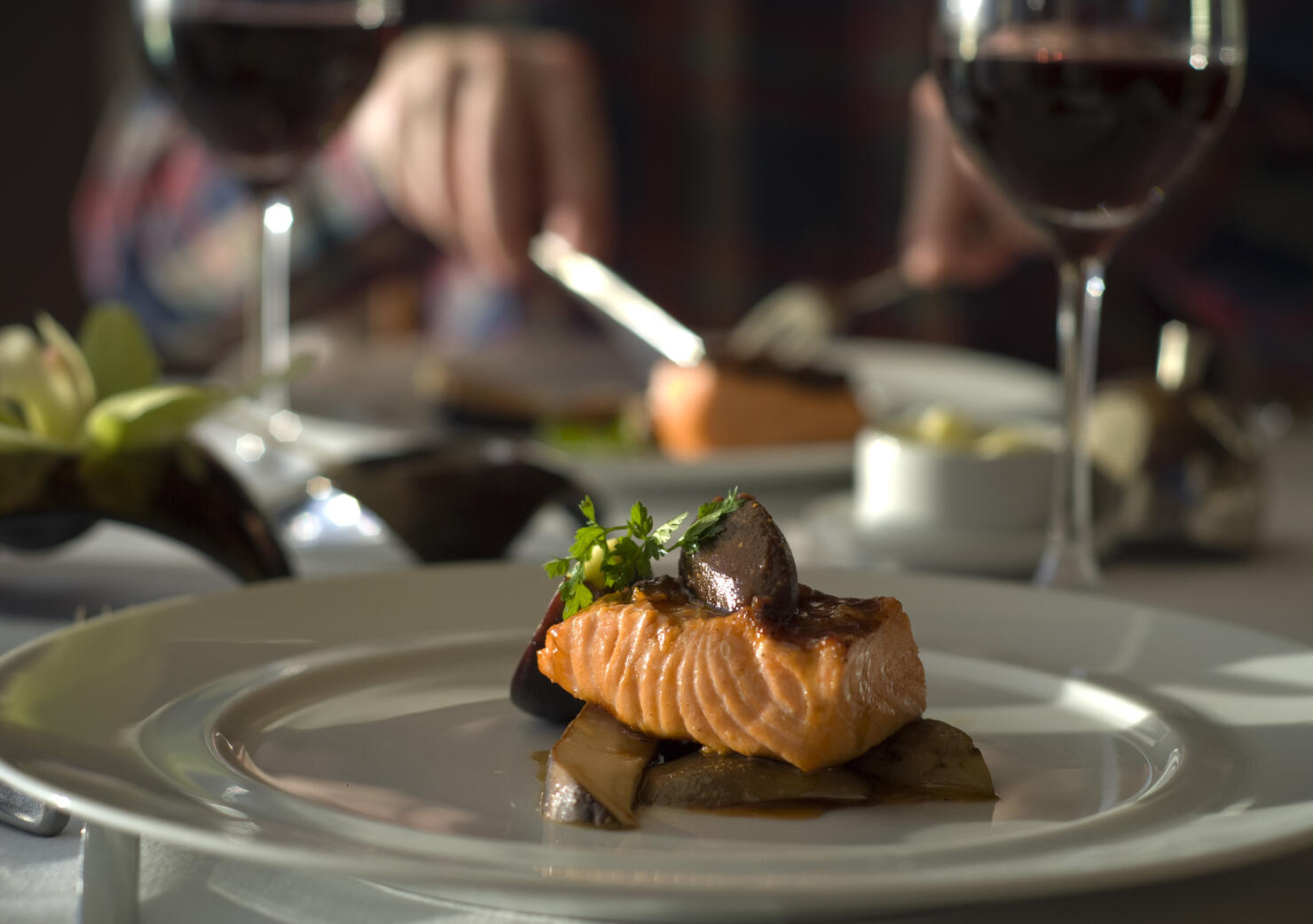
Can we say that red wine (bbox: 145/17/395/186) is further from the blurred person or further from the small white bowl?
the small white bowl

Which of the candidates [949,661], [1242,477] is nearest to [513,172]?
[1242,477]

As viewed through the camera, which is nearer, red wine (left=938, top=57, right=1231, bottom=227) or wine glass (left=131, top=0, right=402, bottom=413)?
red wine (left=938, top=57, right=1231, bottom=227)

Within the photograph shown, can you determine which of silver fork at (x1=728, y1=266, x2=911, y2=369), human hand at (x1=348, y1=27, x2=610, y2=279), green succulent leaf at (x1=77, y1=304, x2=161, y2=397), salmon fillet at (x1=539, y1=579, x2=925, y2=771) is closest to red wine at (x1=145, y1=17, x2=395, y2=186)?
green succulent leaf at (x1=77, y1=304, x2=161, y2=397)

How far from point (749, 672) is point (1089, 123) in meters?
0.57

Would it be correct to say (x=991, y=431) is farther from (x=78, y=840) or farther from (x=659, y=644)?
(x=78, y=840)

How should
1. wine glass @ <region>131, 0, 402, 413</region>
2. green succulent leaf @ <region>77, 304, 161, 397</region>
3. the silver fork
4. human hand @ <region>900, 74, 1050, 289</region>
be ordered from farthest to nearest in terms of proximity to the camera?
human hand @ <region>900, 74, 1050, 289</region>, the silver fork, wine glass @ <region>131, 0, 402, 413</region>, green succulent leaf @ <region>77, 304, 161, 397</region>

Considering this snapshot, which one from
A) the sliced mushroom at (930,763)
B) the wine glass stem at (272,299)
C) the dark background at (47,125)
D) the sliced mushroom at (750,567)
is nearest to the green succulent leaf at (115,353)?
the wine glass stem at (272,299)

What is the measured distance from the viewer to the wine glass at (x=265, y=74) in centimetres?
159

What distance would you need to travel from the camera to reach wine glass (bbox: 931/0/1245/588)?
3.45 ft

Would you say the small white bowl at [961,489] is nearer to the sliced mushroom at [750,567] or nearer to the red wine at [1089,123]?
the red wine at [1089,123]

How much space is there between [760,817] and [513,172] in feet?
8.40

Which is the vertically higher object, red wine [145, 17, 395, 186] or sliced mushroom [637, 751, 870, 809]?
red wine [145, 17, 395, 186]

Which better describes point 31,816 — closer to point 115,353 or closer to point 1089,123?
point 115,353

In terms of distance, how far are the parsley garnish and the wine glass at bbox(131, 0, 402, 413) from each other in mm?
843
